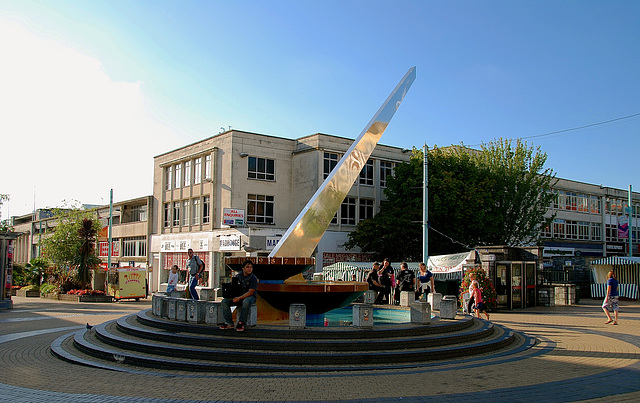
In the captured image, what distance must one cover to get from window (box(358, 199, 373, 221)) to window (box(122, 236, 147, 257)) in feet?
73.2

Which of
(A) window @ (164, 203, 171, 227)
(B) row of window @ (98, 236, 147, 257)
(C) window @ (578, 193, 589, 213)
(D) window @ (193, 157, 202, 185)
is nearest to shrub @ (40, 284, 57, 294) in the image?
(D) window @ (193, 157, 202, 185)

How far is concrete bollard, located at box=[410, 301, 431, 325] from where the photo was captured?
11898 mm

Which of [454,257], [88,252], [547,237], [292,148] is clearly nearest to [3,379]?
[454,257]

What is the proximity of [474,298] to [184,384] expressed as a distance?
10.3m

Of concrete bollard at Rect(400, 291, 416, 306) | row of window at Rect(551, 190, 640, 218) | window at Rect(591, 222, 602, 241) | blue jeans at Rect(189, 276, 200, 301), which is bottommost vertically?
concrete bollard at Rect(400, 291, 416, 306)

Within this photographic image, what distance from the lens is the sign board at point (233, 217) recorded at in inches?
1492

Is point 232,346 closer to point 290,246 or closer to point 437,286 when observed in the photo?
point 290,246

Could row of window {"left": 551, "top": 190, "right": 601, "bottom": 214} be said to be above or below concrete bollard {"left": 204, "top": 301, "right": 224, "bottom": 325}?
above

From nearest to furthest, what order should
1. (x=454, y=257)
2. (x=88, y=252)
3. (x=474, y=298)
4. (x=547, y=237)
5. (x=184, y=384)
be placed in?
(x=184, y=384)
(x=474, y=298)
(x=454, y=257)
(x=88, y=252)
(x=547, y=237)

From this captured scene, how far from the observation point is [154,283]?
4831 cm

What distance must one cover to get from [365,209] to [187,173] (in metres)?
15.4

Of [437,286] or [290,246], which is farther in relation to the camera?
[437,286]

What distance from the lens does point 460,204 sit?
36.3 meters

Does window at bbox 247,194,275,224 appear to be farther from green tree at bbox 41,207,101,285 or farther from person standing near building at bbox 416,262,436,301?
person standing near building at bbox 416,262,436,301
